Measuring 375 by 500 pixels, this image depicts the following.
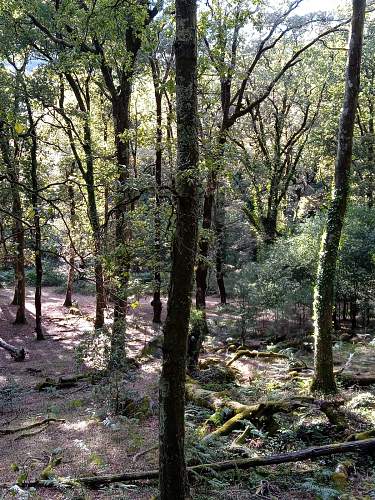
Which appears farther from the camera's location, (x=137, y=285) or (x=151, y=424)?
(x=137, y=285)

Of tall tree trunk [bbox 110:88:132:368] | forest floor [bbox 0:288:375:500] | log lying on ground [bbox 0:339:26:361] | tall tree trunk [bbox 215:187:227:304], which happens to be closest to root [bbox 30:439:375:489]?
forest floor [bbox 0:288:375:500]

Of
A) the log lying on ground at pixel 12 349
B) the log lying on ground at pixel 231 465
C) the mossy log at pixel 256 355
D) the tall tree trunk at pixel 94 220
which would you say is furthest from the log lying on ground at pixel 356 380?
the log lying on ground at pixel 12 349

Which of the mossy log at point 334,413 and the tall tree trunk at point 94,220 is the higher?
the tall tree trunk at point 94,220

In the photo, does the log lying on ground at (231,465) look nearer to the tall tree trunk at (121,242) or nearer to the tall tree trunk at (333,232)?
the tall tree trunk at (121,242)

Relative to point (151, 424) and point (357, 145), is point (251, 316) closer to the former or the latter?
point (151, 424)

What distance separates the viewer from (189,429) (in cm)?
768

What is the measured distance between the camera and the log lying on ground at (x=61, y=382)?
1243cm

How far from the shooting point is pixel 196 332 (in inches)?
463

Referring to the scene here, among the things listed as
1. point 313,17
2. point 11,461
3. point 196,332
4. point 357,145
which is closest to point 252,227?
point 357,145

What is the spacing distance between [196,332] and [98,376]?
9.09 ft

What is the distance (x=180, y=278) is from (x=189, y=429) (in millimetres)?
4265

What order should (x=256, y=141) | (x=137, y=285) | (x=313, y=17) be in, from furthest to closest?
(x=256, y=141), (x=313, y=17), (x=137, y=285)

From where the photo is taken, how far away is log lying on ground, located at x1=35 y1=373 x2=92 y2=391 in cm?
1243

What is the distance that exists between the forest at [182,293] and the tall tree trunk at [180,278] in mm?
15
